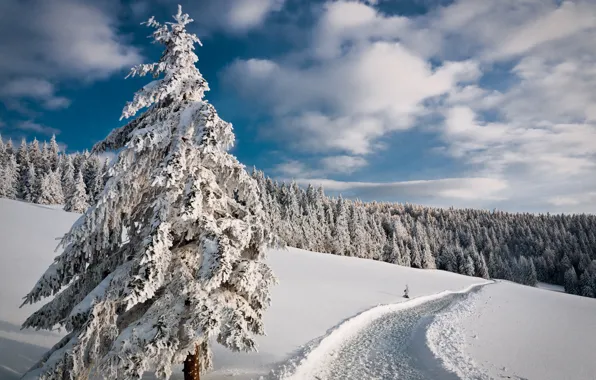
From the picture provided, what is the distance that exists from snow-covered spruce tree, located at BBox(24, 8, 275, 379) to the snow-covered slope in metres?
4.01

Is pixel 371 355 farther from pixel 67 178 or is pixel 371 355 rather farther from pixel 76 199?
pixel 67 178

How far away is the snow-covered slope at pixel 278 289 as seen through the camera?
13.9 metres

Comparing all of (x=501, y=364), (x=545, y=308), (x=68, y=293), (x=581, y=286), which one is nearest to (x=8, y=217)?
(x=68, y=293)

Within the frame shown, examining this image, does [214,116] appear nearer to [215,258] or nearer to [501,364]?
[215,258]

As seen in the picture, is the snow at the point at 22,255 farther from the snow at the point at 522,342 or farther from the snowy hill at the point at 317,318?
the snow at the point at 522,342

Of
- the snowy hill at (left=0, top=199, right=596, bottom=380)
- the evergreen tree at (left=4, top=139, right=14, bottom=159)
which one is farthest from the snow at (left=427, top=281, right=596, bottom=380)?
the evergreen tree at (left=4, top=139, right=14, bottom=159)

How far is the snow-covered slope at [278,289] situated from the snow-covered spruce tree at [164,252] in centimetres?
401

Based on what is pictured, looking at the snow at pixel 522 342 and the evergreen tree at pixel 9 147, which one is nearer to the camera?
the snow at pixel 522 342

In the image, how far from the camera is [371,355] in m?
14.9

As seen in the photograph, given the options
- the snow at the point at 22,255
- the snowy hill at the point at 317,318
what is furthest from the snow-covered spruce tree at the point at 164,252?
the snowy hill at the point at 317,318

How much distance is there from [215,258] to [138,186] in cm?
328

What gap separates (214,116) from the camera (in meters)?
8.03

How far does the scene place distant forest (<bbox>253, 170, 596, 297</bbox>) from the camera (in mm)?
80062

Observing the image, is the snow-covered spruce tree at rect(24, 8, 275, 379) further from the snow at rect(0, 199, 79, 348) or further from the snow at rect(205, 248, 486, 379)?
the snow at rect(205, 248, 486, 379)
